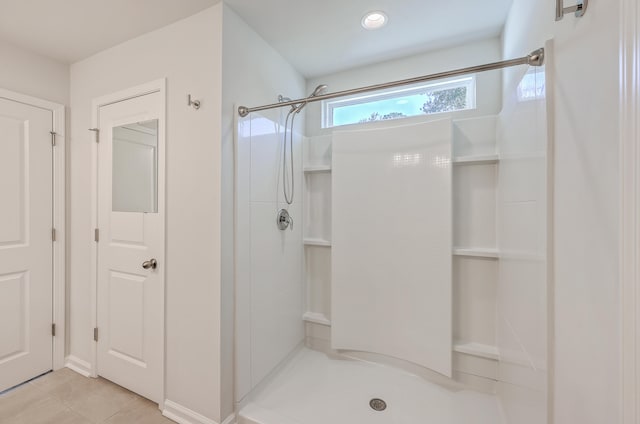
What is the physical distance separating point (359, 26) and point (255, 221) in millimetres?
1459

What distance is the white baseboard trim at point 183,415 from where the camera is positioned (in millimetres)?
1538

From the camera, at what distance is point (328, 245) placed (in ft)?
7.44

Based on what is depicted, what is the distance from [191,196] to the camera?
1587 millimetres

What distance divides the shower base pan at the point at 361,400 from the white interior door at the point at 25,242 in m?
1.77

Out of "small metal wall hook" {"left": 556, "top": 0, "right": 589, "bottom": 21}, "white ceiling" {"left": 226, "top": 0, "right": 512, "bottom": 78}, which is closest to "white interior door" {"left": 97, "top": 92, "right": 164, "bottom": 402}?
"white ceiling" {"left": 226, "top": 0, "right": 512, "bottom": 78}

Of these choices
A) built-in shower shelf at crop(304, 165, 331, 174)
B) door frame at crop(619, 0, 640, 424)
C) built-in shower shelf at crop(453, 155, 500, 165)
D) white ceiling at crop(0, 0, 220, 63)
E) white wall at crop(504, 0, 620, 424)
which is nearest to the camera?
door frame at crop(619, 0, 640, 424)

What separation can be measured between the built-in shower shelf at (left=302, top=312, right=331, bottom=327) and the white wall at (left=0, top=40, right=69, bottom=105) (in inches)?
106

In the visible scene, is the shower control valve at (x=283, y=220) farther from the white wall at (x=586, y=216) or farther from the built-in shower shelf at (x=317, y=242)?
the white wall at (x=586, y=216)

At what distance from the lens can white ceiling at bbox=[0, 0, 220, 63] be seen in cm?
150

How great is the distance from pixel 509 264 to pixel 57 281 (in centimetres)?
325

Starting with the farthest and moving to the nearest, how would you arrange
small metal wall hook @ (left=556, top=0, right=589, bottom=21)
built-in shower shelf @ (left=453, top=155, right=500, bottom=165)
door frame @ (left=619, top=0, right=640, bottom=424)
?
built-in shower shelf @ (left=453, top=155, right=500, bottom=165) < small metal wall hook @ (left=556, top=0, right=589, bottom=21) < door frame @ (left=619, top=0, right=640, bottom=424)

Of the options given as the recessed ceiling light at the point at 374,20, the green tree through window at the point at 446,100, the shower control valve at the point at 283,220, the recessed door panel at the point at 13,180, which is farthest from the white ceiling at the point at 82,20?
the green tree through window at the point at 446,100

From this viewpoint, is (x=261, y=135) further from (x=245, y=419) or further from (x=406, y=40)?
(x=245, y=419)

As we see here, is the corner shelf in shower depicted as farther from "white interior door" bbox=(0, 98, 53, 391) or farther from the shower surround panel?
"white interior door" bbox=(0, 98, 53, 391)
